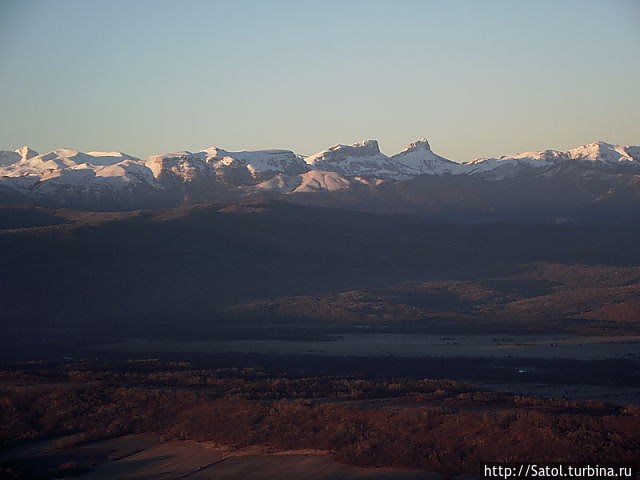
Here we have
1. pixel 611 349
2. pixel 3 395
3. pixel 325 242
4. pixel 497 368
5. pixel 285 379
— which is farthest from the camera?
pixel 325 242

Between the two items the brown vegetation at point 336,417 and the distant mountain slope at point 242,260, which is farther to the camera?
the distant mountain slope at point 242,260

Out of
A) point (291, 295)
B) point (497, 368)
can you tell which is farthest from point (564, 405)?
point (291, 295)

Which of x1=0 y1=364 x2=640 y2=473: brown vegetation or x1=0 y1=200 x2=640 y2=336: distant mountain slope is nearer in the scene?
x1=0 y1=364 x2=640 y2=473: brown vegetation

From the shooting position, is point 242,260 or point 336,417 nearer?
point 336,417

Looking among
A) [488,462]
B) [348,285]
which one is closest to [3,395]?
[488,462]

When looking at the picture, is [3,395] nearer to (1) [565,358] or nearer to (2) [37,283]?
(1) [565,358]

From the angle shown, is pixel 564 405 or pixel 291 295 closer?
pixel 564 405

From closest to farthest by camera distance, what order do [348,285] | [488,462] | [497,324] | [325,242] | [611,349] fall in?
[488,462], [611,349], [497,324], [348,285], [325,242]

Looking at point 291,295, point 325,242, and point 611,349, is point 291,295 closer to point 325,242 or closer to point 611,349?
point 325,242

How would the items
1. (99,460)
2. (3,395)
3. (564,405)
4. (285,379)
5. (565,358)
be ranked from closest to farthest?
1. (99,460)
2. (564,405)
3. (3,395)
4. (285,379)
5. (565,358)
